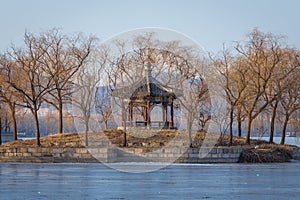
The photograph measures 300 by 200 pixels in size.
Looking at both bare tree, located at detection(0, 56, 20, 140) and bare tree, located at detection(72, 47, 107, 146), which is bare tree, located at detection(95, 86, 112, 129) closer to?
bare tree, located at detection(72, 47, 107, 146)

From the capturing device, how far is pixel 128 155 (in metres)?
33.0

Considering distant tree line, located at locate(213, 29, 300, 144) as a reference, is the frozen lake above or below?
below

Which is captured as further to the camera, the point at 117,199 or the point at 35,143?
the point at 35,143

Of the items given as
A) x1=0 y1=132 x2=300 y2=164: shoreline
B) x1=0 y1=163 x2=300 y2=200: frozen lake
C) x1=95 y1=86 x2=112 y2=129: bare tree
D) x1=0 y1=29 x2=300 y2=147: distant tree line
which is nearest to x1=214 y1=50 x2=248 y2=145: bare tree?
x1=0 y1=29 x2=300 y2=147: distant tree line

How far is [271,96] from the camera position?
42719mm

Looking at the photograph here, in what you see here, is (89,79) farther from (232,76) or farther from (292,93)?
(292,93)

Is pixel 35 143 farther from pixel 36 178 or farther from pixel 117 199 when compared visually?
pixel 117 199

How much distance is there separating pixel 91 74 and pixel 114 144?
1129 centimetres

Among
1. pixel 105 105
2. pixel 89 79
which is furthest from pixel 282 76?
pixel 105 105

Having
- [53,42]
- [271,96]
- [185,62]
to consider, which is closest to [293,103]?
[271,96]

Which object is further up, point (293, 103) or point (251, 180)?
point (293, 103)

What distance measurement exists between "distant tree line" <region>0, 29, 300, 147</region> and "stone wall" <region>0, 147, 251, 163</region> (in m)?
6.06

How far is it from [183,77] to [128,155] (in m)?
16.5

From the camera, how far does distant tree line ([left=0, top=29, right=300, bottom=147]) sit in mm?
41125
